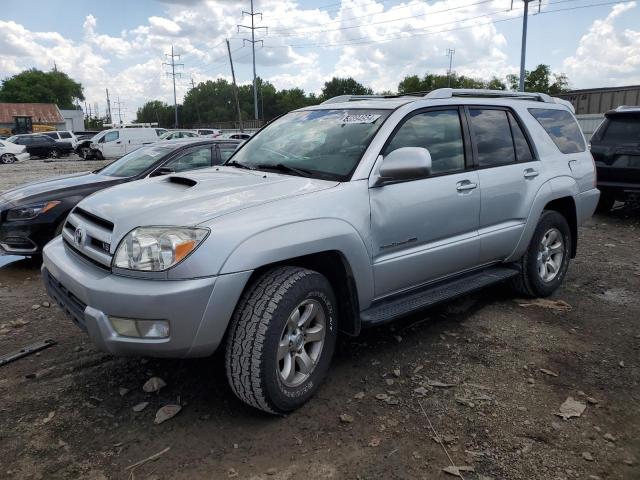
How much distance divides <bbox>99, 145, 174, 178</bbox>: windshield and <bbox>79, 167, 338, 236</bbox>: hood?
2915mm

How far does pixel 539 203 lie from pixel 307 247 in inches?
99.3

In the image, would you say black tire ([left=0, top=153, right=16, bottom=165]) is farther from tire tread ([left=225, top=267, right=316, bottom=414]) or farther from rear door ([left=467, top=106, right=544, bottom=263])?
tire tread ([left=225, top=267, right=316, bottom=414])

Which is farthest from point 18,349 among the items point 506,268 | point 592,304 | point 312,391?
point 592,304

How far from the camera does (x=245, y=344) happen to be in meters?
2.61

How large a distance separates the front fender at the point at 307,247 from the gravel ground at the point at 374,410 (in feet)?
2.27

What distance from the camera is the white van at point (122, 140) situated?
24688 millimetres

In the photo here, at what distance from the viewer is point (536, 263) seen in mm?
4594

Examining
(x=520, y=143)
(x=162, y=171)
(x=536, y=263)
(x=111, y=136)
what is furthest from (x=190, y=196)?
(x=111, y=136)

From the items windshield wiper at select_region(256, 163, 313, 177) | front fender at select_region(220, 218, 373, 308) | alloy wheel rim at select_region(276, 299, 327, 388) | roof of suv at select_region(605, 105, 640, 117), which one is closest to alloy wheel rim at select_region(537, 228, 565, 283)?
front fender at select_region(220, 218, 373, 308)

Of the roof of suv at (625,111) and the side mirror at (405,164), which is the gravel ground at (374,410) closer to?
the side mirror at (405,164)

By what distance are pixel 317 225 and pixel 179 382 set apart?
136cm

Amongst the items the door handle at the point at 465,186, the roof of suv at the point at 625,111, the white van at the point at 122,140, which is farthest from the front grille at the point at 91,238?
the white van at the point at 122,140

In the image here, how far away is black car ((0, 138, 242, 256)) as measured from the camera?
5523mm

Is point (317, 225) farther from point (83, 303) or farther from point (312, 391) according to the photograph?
point (83, 303)
